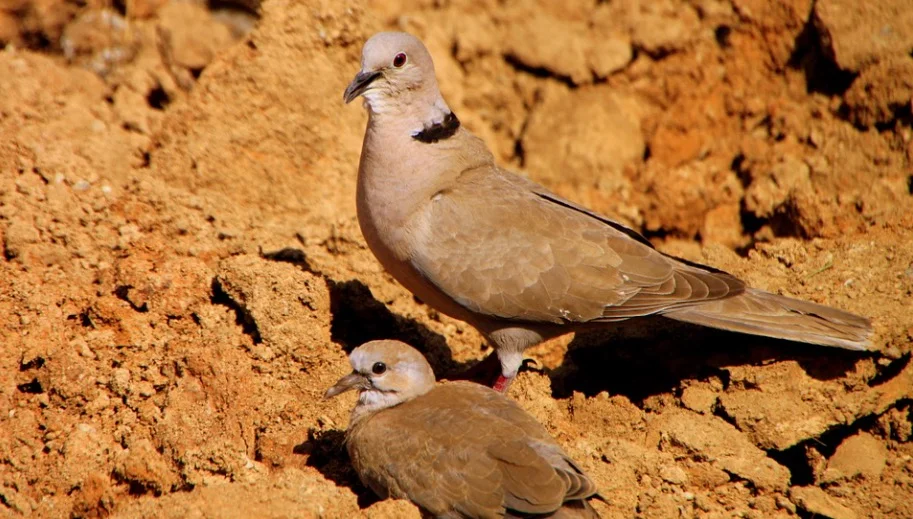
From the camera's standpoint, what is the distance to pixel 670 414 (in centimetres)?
509

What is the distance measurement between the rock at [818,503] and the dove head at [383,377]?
190 cm

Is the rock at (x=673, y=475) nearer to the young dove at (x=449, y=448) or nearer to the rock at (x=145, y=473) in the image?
the young dove at (x=449, y=448)

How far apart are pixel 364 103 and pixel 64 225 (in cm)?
190

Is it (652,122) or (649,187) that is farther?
(652,122)

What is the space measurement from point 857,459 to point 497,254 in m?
2.14

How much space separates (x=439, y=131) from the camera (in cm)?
547

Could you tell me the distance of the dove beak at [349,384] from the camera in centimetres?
461

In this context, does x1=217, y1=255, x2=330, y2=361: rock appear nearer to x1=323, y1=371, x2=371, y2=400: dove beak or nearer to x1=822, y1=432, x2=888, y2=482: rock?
x1=323, y1=371, x2=371, y2=400: dove beak

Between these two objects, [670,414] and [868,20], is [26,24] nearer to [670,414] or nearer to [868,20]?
[670,414]

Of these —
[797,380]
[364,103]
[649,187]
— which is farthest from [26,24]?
[797,380]

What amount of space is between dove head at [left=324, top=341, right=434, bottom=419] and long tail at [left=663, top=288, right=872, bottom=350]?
151 cm

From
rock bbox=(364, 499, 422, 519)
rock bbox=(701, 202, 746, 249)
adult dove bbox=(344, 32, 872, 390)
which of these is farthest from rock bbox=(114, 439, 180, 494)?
rock bbox=(701, 202, 746, 249)

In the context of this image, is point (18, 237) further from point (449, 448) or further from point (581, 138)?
point (581, 138)

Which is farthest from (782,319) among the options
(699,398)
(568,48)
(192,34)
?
(192,34)
